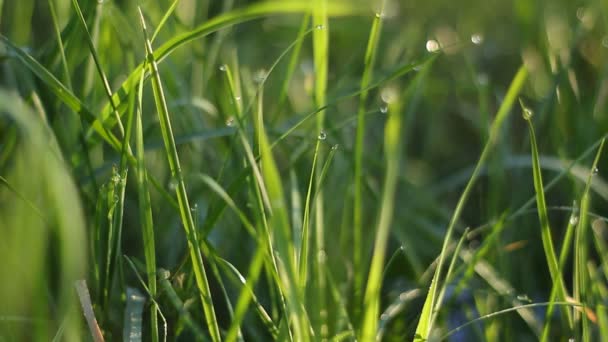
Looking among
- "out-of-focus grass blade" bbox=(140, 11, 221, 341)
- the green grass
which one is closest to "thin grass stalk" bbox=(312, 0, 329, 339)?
the green grass

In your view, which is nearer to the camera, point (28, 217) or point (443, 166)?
point (28, 217)

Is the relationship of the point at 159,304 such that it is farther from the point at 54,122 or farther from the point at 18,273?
the point at 54,122

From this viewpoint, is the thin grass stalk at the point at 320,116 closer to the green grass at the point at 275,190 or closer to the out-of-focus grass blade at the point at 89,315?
the green grass at the point at 275,190

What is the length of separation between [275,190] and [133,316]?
261 millimetres

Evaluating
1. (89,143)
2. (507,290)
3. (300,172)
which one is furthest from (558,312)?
(89,143)

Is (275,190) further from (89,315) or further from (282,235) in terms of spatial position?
(89,315)

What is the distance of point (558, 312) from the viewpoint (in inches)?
37.9

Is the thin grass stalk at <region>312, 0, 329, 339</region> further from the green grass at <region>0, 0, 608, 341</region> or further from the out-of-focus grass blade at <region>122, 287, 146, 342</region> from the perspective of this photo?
the out-of-focus grass blade at <region>122, 287, 146, 342</region>

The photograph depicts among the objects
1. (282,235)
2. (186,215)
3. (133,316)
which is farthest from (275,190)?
(133,316)

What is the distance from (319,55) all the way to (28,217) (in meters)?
0.34

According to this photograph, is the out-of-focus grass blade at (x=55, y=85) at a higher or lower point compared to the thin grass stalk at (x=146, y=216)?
higher

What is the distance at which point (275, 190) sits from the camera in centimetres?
57

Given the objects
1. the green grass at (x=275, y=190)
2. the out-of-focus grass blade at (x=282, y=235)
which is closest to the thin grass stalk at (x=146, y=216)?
the green grass at (x=275, y=190)

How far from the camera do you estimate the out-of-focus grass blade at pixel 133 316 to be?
727mm
